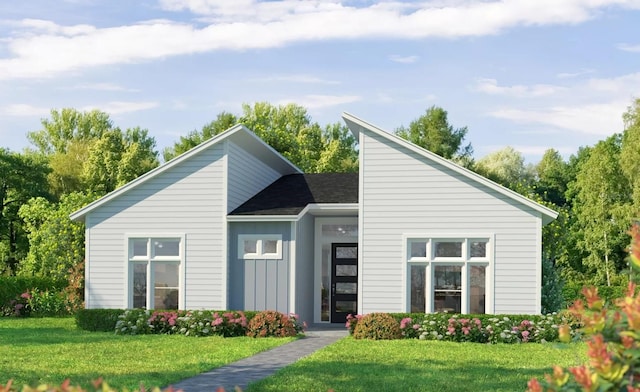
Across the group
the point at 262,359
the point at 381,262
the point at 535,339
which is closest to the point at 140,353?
the point at 262,359

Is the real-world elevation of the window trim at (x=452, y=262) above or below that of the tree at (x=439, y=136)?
below

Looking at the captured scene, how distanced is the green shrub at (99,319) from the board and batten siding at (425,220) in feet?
20.4

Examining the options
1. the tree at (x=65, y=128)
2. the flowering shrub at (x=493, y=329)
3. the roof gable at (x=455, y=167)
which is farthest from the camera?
the tree at (x=65, y=128)

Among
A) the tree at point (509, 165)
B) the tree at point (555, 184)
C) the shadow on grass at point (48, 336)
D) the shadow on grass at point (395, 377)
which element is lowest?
the shadow on grass at point (48, 336)

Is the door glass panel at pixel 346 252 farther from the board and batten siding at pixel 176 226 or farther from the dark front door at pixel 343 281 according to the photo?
the board and batten siding at pixel 176 226

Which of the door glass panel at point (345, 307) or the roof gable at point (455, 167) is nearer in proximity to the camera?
the roof gable at point (455, 167)

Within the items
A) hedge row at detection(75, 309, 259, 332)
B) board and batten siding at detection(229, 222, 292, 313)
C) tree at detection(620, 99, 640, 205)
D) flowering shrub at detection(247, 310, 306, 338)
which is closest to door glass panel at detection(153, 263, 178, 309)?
hedge row at detection(75, 309, 259, 332)

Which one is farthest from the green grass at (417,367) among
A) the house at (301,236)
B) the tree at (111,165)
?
the tree at (111,165)

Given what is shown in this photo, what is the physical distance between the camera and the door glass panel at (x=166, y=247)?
20.4 m

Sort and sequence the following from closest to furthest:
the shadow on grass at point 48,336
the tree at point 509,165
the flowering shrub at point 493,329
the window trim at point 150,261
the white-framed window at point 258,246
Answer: the shadow on grass at point 48,336 → the flowering shrub at point 493,329 → the white-framed window at point 258,246 → the window trim at point 150,261 → the tree at point 509,165

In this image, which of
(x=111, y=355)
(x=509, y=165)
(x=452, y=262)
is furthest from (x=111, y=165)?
(x=111, y=355)

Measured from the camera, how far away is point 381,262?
1931 centimetres

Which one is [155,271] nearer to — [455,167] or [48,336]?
[48,336]

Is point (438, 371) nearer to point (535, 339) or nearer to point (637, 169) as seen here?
point (535, 339)
